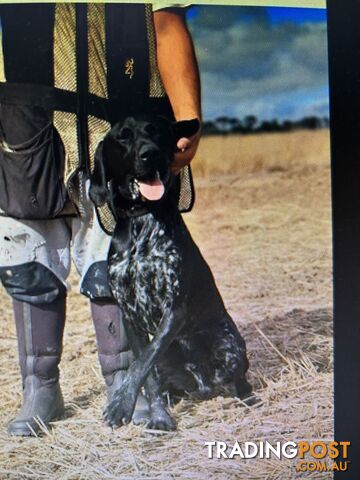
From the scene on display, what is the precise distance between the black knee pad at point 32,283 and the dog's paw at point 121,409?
451 millimetres

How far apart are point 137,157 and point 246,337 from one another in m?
0.81

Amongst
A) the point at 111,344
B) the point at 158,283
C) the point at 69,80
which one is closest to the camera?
the point at 69,80

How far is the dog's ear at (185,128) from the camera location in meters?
3.25

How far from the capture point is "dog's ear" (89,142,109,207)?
3254 millimetres

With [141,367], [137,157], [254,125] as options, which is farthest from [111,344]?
[254,125]

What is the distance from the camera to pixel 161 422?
332cm

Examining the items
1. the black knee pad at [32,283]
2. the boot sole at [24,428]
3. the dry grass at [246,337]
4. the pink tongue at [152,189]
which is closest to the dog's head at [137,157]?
the pink tongue at [152,189]

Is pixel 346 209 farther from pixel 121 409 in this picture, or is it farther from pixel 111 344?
pixel 121 409

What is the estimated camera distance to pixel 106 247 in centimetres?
334

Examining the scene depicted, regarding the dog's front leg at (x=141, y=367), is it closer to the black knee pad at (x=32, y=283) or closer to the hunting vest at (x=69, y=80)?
the black knee pad at (x=32, y=283)

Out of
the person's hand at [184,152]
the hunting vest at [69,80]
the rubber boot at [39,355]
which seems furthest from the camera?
the rubber boot at [39,355]

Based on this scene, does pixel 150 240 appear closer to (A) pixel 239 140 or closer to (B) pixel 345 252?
(A) pixel 239 140

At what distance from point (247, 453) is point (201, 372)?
349 mm

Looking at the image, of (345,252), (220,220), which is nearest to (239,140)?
(220,220)
